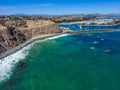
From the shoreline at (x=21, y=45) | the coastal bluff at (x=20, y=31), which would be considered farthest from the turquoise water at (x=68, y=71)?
the coastal bluff at (x=20, y=31)

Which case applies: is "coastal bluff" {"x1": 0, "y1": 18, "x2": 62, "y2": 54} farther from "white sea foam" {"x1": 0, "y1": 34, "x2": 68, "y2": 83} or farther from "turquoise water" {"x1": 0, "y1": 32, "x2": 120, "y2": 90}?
"turquoise water" {"x1": 0, "y1": 32, "x2": 120, "y2": 90}

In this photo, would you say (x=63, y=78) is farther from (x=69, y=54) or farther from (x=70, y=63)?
(x=69, y=54)

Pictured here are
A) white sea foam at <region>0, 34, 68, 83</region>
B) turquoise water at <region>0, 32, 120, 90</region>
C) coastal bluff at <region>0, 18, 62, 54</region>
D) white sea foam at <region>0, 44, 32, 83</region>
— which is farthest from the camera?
coastal bluff at <region>0, 18, 62, 54</region>

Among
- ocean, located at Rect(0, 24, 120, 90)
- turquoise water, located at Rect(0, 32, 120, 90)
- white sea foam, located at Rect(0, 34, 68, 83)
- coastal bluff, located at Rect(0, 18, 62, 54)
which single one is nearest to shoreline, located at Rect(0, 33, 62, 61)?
white sea foam, located at Rect(0, 34, 68, 83)

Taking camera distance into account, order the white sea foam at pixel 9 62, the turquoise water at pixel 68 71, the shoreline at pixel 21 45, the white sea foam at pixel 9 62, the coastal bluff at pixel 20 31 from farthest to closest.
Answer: the coastal bluff at pixel 20 31 → the shoreline at pixel 21 45 → the white sea foam at pixel 9 62 → the white sea foam at pixel 9 62 → the turquoise water at pixel 68 71

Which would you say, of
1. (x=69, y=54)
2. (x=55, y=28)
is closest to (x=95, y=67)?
(x=69, y=54)

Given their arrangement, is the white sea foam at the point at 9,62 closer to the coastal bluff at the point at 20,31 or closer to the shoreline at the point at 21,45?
the shoreline at the point at 21,45

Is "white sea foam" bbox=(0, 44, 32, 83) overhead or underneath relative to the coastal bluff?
underneath

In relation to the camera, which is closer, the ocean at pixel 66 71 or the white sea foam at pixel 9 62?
the ocean at pixel 66 71
